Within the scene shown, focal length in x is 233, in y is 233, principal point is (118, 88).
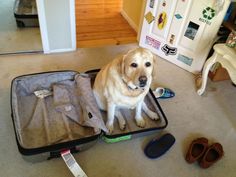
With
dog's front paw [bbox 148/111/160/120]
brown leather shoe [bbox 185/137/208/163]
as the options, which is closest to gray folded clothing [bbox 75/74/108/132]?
dog's front paw [bbox 148/111/160/120]

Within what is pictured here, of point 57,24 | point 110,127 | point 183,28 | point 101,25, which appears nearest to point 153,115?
point 110,127

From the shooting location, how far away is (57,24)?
2.16 meters

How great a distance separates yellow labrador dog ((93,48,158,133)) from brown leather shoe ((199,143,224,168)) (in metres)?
0.43

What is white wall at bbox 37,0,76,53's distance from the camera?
6.71ft

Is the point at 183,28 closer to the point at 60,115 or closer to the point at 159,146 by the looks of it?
the point at 159,146

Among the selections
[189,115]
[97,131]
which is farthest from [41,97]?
[189,115]

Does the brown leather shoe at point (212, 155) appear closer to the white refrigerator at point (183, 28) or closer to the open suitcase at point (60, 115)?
the open suitcase at point (60, 115)

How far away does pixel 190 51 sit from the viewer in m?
2.19

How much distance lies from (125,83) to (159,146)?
0.51 m

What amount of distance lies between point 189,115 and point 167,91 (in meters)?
0.27

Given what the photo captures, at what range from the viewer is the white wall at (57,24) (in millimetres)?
2045

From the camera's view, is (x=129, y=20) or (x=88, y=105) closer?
(x=88, y=105)

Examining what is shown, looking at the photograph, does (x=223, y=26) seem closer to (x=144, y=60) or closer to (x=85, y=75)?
(x=144, y=60)

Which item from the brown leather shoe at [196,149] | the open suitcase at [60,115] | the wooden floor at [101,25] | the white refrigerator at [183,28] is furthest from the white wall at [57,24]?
the brown leather shoe at [196,149]
